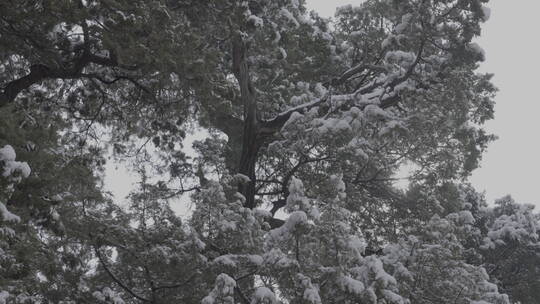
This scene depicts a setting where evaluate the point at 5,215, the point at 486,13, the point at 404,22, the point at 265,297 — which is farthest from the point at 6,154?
the point at 486,13

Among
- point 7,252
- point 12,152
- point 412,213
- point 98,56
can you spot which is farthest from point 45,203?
point 412,213

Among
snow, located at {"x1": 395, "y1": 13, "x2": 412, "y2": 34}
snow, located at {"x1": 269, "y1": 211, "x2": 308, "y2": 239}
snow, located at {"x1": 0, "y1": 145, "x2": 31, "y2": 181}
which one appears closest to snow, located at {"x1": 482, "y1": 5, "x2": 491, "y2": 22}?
snow, located at {"x1": 395, "y1": 13, "x2": 412, "y2": 34}

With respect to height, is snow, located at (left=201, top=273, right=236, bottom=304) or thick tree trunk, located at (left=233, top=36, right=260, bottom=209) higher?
thick tree trunk, located at (left=233, top=36, right=260, bottom=209)

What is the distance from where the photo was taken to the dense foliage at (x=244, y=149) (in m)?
5.44

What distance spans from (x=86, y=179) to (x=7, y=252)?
5.59ft

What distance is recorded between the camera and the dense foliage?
17.8ft

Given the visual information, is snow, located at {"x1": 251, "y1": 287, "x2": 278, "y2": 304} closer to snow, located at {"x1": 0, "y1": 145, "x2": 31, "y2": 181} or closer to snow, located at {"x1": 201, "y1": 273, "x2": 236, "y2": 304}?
snow, located at {"x1": 201, "y1": 273, "x2": 236, "y2": 304}

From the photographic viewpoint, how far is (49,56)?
662 cm

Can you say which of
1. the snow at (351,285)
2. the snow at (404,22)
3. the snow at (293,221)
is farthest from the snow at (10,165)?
the snow at (404,22)

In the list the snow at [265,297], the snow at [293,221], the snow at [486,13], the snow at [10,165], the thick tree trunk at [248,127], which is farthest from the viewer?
the thick tree trunk at [248,127]

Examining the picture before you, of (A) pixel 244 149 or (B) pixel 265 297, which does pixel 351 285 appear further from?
(A) pixel 244 149

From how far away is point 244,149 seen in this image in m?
10.3

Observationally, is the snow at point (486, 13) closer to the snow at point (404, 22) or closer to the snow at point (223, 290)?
the snow at point (404, 22)

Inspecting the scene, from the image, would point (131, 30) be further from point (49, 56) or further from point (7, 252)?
point (7, 252)
